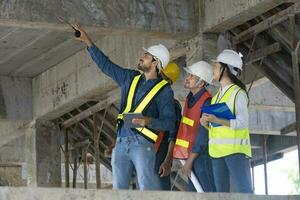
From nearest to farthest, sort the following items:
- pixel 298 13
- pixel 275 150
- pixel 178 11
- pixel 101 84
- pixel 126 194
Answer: pixel 126 194 < pixel 298 13 < pixel 178 11 < pixel 101 84 < pixel 275 150

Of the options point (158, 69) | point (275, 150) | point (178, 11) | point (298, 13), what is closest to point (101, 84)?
point (178, 11)

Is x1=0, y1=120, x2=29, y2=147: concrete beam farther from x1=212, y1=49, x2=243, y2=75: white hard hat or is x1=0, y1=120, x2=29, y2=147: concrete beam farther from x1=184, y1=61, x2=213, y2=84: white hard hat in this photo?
x1=212, y1=49, x2=243, y2=75: white hard hat

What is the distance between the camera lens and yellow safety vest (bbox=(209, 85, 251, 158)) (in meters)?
8.06

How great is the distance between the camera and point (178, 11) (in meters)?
12.5

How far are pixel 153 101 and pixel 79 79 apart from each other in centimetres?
788

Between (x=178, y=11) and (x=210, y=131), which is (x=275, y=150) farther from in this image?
(x=210, y=131)

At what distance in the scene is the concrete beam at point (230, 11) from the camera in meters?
11.2

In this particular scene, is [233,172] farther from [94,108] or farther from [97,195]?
[94,108]

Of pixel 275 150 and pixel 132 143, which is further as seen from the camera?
pixel 275 150

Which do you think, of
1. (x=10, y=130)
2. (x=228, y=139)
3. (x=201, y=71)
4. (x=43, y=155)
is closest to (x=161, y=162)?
(x=228, y=139)

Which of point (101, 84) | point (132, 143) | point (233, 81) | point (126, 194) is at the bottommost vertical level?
point (126, 194)

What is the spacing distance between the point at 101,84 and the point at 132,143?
7.26 metres

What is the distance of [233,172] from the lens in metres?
7.98

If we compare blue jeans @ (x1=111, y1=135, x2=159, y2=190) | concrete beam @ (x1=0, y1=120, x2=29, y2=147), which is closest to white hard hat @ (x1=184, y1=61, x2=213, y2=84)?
blue jeans @ (x1=111, y1=135, x2=159, y2=190)
